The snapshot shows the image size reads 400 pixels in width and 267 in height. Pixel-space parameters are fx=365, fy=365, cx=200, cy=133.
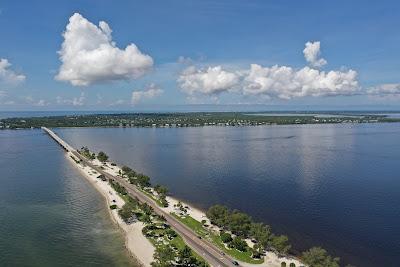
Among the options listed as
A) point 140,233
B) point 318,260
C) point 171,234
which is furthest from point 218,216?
point 318,260

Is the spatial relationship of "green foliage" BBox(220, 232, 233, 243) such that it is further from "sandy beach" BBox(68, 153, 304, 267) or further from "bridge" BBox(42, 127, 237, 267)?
"sandy beach" BBox(68, 153, 304, 267)

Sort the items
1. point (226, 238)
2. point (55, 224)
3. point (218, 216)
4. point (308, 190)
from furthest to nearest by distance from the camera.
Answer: point (308, 190)
point (55, 224)
point (218, 216)
point (226, 238)

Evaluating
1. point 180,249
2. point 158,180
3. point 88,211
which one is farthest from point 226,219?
point 158,180

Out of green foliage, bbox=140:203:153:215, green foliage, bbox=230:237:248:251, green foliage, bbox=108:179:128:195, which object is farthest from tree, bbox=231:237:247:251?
green foliage, bbox=108:179:128:195

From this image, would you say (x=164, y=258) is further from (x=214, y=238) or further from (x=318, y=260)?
(x=318, y=260)

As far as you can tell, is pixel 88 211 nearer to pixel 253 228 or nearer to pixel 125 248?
pixel 125 248
